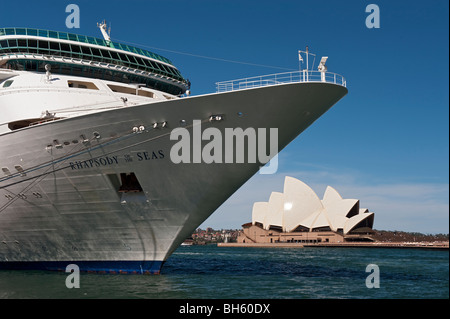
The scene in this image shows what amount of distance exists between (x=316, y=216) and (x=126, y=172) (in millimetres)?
64808

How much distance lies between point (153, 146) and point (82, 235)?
430 cm

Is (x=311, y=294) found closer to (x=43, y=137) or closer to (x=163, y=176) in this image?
(x=163, y=176)

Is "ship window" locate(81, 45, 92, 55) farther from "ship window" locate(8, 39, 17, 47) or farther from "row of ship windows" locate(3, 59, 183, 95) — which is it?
"ship window" locate(8, 39, 17, 47)

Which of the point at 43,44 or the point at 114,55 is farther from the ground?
the point at 43,44

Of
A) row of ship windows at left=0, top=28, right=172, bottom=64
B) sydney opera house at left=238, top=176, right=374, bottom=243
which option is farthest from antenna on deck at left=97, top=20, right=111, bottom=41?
sydney opera house at left=238, top=176, right=374, bottom=243

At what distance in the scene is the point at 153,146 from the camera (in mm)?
14008

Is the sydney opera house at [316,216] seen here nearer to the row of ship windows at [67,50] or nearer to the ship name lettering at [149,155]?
the row of ship windows at [67,50]

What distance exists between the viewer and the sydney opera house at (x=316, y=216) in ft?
241

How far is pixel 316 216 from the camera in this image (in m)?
76.1

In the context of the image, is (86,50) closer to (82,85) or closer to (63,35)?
(63,35)

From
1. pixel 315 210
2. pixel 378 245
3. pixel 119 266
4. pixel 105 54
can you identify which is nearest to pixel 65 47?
pixel 105 54
